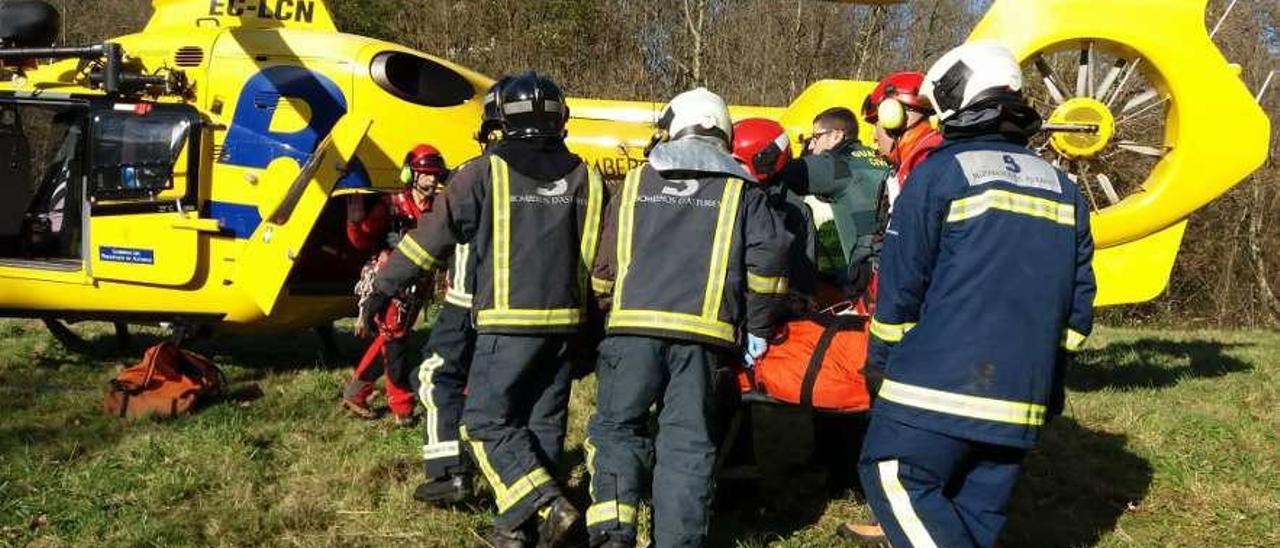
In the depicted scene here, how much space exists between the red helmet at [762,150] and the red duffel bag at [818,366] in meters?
0.79

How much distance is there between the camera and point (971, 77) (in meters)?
3.02

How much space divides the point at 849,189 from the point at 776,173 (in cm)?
52

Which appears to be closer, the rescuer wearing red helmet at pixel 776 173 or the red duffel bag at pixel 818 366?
the red duffel bag at pixel 818 366

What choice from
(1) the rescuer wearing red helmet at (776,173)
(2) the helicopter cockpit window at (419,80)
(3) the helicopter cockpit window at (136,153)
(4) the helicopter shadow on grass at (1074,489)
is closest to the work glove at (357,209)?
(2) the helicopter cockpit window at (419,80)

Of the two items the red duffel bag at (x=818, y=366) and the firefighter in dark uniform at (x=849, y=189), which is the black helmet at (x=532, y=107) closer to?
the firefighter in dark uniform at (x=849, y=189)

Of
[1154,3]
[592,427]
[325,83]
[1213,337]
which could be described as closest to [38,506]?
[592,427]

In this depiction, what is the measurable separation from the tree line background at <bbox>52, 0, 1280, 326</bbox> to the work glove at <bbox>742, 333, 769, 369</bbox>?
520 inches

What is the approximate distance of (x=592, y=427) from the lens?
3.79m

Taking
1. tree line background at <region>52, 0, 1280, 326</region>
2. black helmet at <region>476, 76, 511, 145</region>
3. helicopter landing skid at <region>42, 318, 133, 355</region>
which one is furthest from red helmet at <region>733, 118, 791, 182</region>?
tree line background at <region>52, 0, 1280, 326</region>

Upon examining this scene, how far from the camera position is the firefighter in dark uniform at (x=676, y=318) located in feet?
11.8

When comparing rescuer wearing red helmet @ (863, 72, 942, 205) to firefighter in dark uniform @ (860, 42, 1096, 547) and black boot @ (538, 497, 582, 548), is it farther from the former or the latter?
black boot @ (538, 497, 582, 548)

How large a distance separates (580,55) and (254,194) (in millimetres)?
11574

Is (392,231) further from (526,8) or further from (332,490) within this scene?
(526,8)

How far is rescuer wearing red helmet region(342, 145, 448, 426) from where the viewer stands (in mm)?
5676
